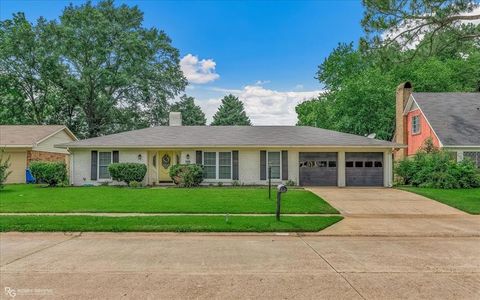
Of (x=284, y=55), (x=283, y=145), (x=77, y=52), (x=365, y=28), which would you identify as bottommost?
(x=283, y=145)

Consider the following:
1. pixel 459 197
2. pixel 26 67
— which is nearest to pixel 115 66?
pixel 26 67

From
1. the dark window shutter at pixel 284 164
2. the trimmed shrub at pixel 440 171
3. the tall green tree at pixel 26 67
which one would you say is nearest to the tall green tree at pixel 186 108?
the tall green tree at pixel 26 67

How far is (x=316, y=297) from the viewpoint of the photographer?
446 cm

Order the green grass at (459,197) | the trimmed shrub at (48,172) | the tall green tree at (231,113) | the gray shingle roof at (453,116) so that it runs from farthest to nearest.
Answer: the tall green tree at (231,113), the gray shingle roof at (453,116), the trimmed shrub at (48,172), the green grass at (459,197)

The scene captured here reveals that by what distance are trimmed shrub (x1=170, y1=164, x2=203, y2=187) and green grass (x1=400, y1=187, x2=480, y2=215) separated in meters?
10.7

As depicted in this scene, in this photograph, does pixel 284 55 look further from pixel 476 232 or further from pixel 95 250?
pixel 95 250

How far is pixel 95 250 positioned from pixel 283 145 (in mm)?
13587

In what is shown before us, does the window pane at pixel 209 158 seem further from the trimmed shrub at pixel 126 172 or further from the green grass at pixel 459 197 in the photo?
the green grass at pixel 459 197

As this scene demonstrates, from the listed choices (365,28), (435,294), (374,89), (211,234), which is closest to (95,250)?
(211,234)

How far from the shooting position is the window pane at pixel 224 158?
19.9 metres

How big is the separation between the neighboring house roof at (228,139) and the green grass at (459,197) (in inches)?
158

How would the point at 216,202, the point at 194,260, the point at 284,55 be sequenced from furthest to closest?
the point at 284,55, the point at 216,202, the point at 194,260

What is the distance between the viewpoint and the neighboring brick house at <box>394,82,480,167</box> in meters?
20.5

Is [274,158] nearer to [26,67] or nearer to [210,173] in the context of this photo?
[210,173]
